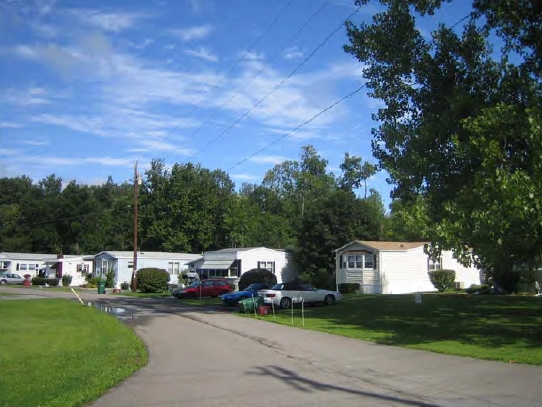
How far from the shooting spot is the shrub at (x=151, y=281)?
49375mm

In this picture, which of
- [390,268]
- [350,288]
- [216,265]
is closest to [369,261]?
[390,268]

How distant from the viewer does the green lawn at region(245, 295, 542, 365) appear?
13844mm

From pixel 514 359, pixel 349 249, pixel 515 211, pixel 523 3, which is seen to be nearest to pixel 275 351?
pixel 514 359

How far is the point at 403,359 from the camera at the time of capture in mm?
12461

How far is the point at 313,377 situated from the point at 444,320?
1120 cm

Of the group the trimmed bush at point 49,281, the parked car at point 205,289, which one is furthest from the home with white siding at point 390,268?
the trimmed bush at point 49,281

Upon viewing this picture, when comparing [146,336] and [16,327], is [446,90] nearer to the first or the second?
[146,336]

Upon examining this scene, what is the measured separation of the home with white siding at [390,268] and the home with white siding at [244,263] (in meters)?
Answer: 10.0

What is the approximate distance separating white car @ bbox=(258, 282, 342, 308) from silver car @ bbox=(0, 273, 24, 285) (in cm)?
5054

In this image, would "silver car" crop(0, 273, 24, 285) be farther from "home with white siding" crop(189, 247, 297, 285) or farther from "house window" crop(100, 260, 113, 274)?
"home with white siding" crop(189, 247, 297, 285)

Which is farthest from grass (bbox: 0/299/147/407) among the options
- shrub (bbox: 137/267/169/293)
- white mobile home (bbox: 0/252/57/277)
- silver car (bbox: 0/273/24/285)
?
white mobile home (bbox: 0/252/57/277)

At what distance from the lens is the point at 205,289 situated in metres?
41.5

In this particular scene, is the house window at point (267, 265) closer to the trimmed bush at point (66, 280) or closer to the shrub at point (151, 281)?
the shrub at point (151, 281)

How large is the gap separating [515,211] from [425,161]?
5.72 metres
